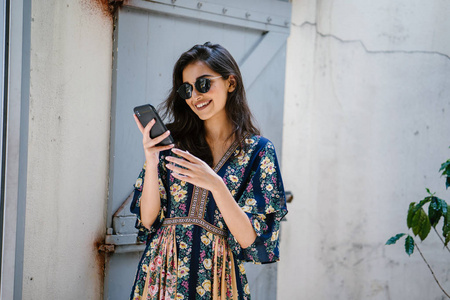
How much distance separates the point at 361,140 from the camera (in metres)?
4.07

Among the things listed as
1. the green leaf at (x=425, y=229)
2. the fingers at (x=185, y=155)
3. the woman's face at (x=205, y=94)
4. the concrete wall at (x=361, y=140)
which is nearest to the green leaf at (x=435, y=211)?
the green leaf at (x=425, y=229)

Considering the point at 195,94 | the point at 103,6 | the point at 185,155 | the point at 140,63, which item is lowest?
the point at 185,155

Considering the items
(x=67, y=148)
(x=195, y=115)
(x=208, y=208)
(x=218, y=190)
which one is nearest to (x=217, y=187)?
(x=218, y=190)

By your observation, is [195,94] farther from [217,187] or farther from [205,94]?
[217,187]

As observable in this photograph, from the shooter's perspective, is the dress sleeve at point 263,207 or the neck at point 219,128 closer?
the dress sleeve at point 263,207

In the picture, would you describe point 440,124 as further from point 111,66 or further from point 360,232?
point 111,66

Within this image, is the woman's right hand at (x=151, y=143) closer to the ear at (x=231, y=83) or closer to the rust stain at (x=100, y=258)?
the ear at (x=231, y=83)

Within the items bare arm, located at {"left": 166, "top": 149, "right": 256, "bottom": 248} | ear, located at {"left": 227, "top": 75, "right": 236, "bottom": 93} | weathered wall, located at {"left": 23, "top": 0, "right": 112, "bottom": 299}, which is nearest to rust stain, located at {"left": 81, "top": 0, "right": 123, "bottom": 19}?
weathered wall, located at {"left": 23, "top": 0, "right": 112, "bottom": 299}

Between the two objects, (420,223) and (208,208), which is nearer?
(208,208)

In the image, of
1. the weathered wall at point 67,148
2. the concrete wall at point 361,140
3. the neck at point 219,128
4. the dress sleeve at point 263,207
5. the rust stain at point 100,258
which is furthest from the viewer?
the concrete wall at point 361,140

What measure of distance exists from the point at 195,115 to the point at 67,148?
2.72ft

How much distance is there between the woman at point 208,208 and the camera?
7.51 ft

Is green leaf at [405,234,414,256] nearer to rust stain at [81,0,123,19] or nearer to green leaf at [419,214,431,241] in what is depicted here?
green leaf at [419,214,431,241]

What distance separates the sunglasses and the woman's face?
0.7 inches
